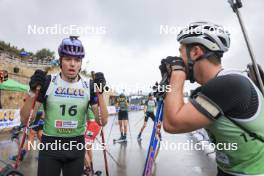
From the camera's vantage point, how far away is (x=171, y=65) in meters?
1.94

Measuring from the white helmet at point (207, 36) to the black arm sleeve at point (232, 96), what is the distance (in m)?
0.30

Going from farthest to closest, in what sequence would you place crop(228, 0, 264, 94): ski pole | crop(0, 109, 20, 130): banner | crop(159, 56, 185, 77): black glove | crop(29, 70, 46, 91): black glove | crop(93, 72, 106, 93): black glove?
crop(0, 109, 20, 130): banner
crop(93, 72, 106, 93): black glove
crop(29, 70, 46, 91): black glove
crop(228, 0, 264, 94): ski pole
crop(159, 56, 185, 77): black glove

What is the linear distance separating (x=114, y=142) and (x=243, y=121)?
34.8ft

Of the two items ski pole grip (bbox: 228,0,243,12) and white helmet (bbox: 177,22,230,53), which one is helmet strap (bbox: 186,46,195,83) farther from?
ski pole grip (bbox: 228,0,243,12)

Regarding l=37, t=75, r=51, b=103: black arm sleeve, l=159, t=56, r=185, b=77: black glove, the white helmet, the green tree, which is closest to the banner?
l=37, t=75, r=51, b=103: black arm sleeve

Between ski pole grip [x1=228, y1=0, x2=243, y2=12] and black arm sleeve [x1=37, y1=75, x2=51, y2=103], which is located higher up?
ski pole grip [x1=228, y1=0, x2=243, y2=12]

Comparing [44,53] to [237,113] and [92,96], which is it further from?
[237,113]

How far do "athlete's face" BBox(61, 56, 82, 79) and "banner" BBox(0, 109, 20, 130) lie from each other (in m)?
12.0

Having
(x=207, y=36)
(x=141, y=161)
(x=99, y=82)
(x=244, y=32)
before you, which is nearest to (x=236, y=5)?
(x=244, y=32)

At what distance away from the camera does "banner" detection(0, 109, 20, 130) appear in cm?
1438

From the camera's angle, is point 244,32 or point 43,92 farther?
point 43,92

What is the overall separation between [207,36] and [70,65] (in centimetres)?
190

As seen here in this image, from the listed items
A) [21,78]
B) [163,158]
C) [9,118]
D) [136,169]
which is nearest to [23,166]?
[136,169]

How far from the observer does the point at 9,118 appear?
15172mm
